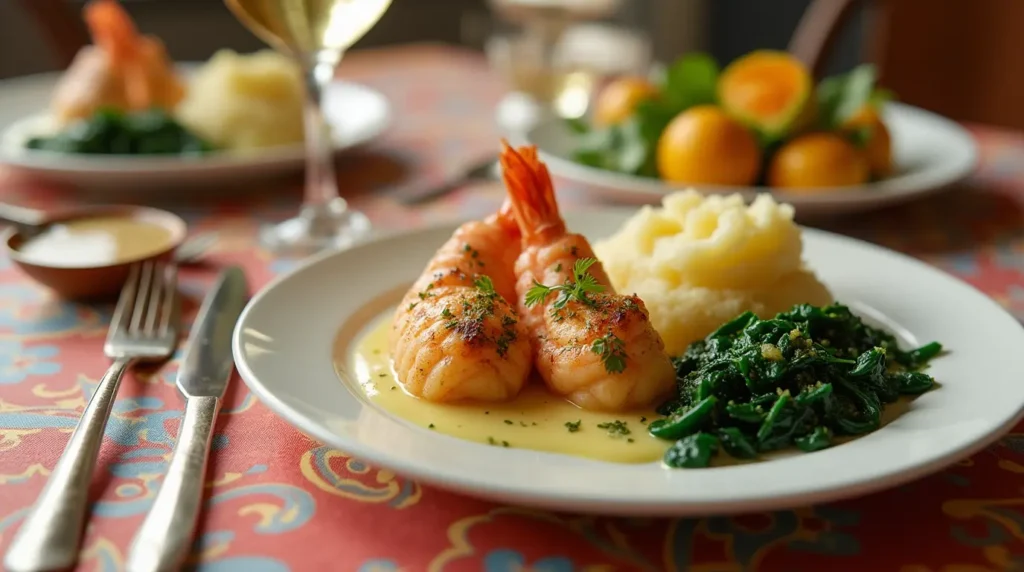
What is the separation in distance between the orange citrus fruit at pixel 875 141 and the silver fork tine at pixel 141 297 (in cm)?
254

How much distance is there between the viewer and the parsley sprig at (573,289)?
216 centimetres

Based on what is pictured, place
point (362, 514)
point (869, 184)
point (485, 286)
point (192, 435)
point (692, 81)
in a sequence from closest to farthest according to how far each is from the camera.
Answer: point (362, 514) < point (192, 435) < point (485, 286) < point (869, 184) < point (692, 81)

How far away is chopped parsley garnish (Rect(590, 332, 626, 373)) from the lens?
1.98m

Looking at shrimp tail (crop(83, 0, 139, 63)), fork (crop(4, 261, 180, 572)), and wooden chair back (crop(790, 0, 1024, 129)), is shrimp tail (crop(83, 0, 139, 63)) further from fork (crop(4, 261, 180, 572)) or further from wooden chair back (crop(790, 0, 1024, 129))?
wooden chair back (crop(790, 0, 1024, 129))

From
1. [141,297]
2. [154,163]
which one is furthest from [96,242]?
[154,163]

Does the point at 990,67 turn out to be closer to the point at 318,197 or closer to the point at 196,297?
the point at 318,197

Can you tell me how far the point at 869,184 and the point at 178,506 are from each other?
284 centimetres

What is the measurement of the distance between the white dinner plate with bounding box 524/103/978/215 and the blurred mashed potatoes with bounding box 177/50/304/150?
1071 mm

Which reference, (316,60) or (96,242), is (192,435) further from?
(316,60)

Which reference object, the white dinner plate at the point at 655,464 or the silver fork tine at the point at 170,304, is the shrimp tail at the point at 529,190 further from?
the silver fork tine at the point at 170,304

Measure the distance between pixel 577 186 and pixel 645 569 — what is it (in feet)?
7.40

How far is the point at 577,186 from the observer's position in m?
3.69

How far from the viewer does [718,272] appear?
8.07 feet

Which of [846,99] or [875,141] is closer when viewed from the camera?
[875,141]
